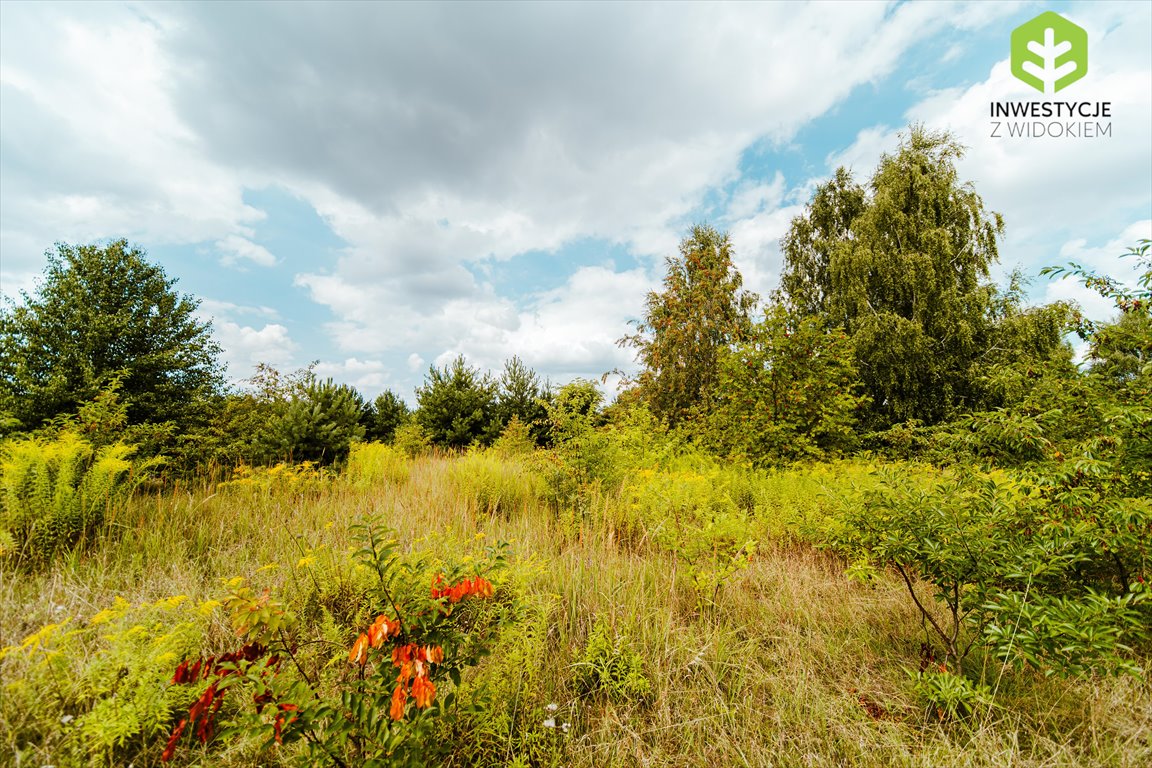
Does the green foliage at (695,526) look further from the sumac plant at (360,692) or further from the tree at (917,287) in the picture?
the tree at (917,287)

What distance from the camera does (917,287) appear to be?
38.3 feet

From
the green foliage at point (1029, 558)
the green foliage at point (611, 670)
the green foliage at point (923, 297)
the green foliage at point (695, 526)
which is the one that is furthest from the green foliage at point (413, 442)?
the green foliage at point (923, 297)

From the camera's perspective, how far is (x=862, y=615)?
2.83m

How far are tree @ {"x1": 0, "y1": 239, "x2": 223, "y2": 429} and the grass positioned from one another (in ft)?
9.49

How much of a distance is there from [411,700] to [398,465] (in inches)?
265

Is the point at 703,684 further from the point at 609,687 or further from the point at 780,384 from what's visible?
the point at 780,384

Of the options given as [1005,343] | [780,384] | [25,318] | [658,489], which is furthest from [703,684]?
[1005,343]

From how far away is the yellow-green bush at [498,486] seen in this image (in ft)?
17.1

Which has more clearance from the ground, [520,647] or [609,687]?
[520,647]

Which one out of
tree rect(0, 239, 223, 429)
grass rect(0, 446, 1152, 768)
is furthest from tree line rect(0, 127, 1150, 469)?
grass rect(0, 446, 1152, 768)

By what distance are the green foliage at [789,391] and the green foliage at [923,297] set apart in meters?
5.83

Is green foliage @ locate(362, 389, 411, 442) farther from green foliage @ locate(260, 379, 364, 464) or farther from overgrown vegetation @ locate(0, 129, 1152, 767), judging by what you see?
overgrown vegetation @ locate(0, 129, 1152, 767)

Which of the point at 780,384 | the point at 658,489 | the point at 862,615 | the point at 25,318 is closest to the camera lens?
the point at 862,615

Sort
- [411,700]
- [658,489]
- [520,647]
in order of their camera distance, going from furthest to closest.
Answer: [658,489], [520,647], [411,700]
